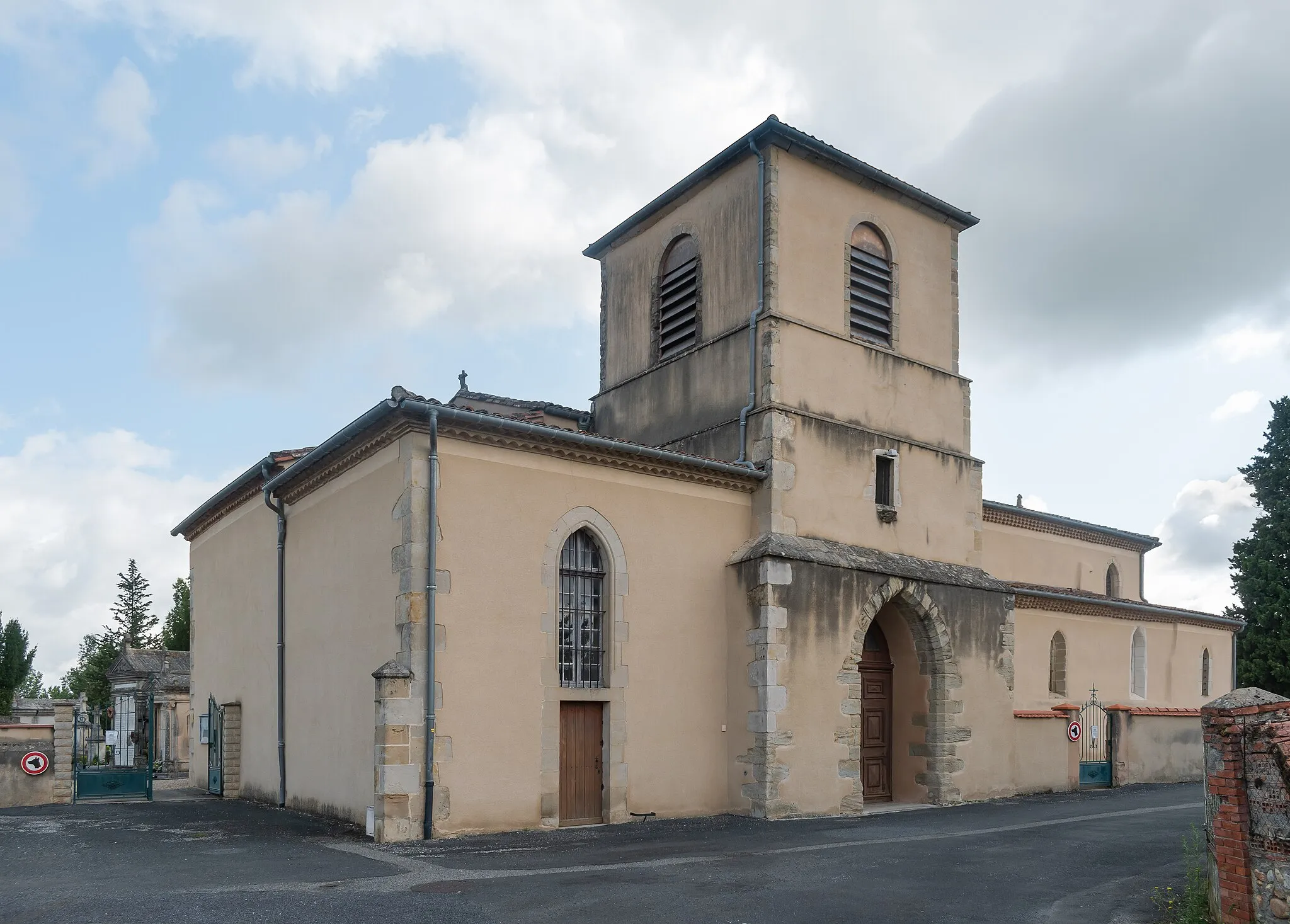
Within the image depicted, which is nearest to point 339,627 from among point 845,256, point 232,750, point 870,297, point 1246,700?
point 232,750

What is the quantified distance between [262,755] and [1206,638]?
22189 millimetres

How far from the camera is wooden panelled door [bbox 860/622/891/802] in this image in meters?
18.3

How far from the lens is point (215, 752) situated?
2052cm

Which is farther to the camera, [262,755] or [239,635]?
[239,635]

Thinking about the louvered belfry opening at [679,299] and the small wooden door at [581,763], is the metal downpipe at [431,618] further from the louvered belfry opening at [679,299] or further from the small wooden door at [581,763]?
the louvered belfry opening at [679,299]

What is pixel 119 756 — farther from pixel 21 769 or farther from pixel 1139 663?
pixel 1139 663

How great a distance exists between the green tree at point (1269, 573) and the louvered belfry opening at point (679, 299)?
20144 millimetres

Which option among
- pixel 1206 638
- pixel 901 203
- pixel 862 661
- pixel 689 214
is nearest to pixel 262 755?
pixel 862 661

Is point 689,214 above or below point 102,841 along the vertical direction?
above

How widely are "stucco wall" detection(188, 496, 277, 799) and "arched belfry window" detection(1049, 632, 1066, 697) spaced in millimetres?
15563

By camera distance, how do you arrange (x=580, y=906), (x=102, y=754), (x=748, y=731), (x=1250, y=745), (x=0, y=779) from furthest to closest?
(x=102, y=754) → (x=0, y=779) → (x=748, y=731) → (x=580, y=906) → (x=1250, y=745)

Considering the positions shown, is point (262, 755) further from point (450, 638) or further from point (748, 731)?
point (748, 731)

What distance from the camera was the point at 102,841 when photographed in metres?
13.3

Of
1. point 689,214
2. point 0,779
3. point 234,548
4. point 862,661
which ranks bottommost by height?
point 0,779
